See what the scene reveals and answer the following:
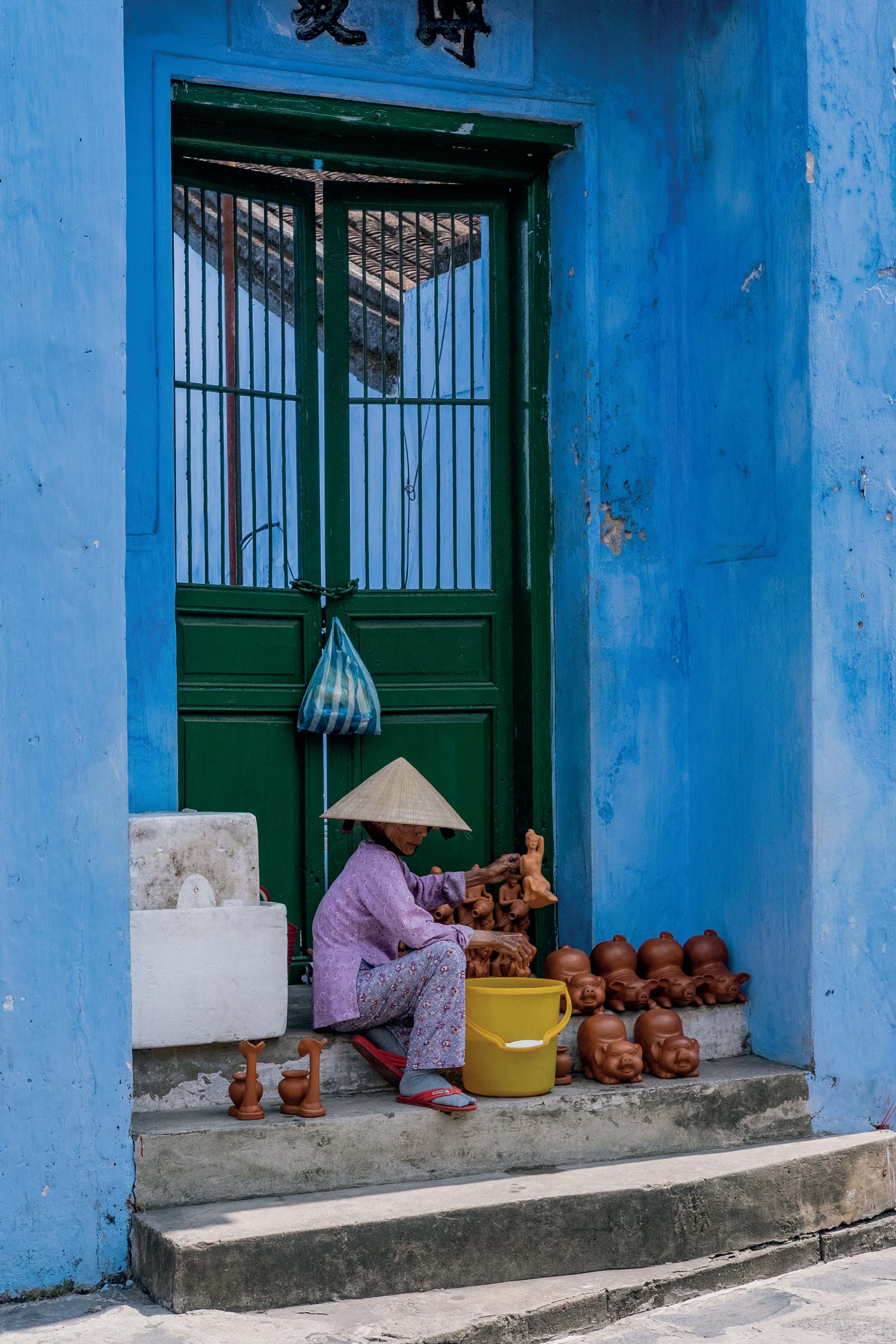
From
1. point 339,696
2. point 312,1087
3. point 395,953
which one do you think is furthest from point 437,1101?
point 339,696

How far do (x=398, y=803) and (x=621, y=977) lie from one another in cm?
116

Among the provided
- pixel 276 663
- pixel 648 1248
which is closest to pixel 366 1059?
pixel 648 1248

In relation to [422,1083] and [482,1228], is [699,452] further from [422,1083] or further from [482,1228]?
[482,1228]

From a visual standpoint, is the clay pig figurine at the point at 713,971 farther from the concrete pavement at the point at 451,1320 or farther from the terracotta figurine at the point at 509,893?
the concrete pavement at the point at 451,1320

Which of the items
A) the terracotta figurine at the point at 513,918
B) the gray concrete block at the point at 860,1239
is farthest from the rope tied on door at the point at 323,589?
the gray concrete block at the point at 860,1239

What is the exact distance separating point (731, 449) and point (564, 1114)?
2550 mm

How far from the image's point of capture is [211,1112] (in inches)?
181

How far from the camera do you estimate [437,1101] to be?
462cm

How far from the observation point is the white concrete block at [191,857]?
469 cm

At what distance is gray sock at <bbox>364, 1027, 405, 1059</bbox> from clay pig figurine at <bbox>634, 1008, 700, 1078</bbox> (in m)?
0.88

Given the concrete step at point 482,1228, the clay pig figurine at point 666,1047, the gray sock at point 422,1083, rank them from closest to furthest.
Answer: the concrete step at point 482,1228 → the gray sock at point 422,1083 → the clay pig figurine at point 666,1047

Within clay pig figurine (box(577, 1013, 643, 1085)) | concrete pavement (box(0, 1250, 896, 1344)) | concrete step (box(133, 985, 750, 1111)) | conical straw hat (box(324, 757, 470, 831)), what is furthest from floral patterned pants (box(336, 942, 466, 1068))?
concrete pavement (box(0, 1250, 896, 1344))

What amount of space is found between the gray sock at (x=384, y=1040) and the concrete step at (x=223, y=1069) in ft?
0.24

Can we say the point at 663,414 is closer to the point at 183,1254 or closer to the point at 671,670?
the point at 671,670
